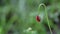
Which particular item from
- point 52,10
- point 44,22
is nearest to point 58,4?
point 52,10

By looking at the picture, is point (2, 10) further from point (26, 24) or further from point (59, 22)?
point (59, 22)

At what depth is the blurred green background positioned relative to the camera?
1.69 m

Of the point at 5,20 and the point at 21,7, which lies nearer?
the point at 21,7

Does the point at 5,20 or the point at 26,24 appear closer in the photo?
the point at 26,24

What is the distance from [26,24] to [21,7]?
0.14 metres

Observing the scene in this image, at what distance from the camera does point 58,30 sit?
1762 mm

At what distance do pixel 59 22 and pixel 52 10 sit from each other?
0.60ft

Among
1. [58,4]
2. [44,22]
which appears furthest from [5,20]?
[58,4]

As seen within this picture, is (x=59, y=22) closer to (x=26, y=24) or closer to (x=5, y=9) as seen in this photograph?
(x=26, y=24)

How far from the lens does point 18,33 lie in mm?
1817

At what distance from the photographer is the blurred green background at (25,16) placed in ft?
5.55

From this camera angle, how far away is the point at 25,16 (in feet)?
5.75

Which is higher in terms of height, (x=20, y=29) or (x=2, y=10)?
(x=2, y=10)

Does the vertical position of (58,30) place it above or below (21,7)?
below
